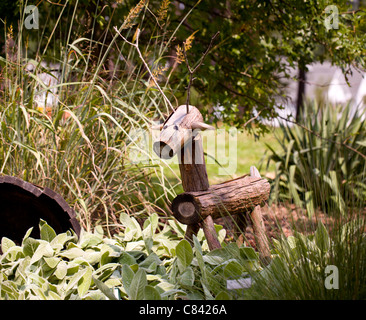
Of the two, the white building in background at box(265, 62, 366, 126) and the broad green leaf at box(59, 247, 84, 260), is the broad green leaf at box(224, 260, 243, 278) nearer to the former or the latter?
the broad green leaf at box(59, 247, 84, 260)

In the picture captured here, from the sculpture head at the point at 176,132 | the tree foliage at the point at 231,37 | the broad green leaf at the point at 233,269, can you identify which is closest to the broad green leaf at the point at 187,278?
the broad green leaf at the point at 233,269

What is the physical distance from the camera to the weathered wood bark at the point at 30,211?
253cm

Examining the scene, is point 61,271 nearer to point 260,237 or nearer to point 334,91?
point 260,237

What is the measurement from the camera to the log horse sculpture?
2277mm

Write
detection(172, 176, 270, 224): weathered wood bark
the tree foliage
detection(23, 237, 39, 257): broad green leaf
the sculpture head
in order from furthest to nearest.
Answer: the tree foliage → detection(23, 237, 39, 257): broad green leaf → detection(172, 176, 270, 224): weathered wood bark → the sculpture head

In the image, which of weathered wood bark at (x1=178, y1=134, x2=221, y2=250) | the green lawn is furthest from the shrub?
weathered wood bark at (x1=178, y1=134, x2=221, y2=250)

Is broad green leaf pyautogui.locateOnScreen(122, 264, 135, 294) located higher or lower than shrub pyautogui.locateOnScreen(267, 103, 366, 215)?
lower

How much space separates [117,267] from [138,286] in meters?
0.54

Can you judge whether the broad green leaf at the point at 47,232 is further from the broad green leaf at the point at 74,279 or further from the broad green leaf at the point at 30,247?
the broad green leaf at the point at 74,279

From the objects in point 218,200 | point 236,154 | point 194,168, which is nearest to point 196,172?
point 194,168

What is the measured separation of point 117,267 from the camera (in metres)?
2.47

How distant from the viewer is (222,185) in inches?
101

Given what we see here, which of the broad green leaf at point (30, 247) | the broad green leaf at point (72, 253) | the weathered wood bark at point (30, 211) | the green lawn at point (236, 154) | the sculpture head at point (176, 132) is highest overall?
the green lawn at point (236, 154)
